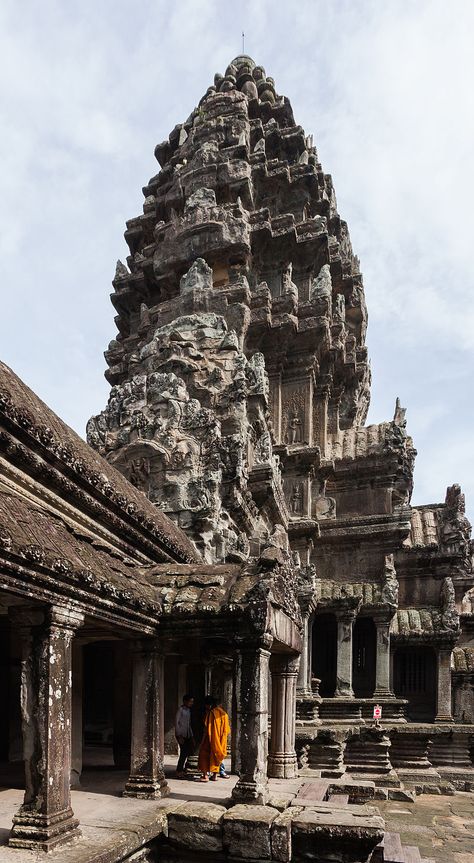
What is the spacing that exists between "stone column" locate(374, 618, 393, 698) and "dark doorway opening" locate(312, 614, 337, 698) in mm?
1946

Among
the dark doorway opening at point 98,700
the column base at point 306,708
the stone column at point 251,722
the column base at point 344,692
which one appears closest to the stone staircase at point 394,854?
the stone column at point 251,722

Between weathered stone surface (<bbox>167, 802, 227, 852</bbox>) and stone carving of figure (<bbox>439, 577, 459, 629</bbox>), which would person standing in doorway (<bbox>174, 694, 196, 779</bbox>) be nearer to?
weathered stone surface (<bbox>167, 802, 227, 852</bbox>)

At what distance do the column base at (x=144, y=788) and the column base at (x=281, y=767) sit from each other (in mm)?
2483

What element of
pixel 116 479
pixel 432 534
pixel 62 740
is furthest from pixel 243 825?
pixel 432 534

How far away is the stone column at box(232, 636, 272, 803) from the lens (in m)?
7.18

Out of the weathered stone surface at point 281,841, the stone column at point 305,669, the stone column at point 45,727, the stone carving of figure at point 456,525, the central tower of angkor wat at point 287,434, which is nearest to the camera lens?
the stone column at point 45,727

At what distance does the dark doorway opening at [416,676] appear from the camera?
23.0 meters

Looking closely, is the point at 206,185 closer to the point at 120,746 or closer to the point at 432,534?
the point at 432,534

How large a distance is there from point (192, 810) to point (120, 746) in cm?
381

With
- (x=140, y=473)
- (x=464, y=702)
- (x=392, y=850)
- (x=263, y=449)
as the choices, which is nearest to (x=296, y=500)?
(x=263, y=449)

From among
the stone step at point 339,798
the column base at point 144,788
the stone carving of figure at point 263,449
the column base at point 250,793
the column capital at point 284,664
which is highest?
the stone carving of figure at point 263,449

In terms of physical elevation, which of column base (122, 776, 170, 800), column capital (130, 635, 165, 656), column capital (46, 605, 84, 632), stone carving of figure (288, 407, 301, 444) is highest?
stone carving of figure (288, 407, 301, 444)

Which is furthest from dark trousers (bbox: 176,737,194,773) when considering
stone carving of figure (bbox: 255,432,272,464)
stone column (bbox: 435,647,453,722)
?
stone column (bbox: 435,647,453,722)

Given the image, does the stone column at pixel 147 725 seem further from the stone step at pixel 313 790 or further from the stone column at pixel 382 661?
the stone column at pixel 382 661
